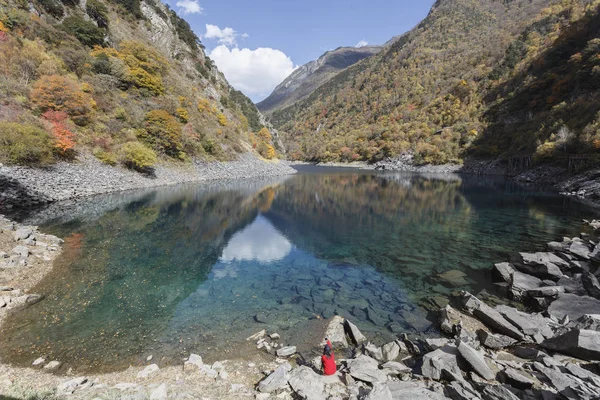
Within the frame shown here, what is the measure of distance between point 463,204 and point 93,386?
40297 millimetres

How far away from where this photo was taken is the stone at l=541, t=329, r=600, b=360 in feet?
24.9

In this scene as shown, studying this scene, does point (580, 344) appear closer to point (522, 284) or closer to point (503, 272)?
point (522, 284)

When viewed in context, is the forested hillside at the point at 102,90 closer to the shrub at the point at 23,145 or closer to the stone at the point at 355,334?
the shrub at the point at 23,145

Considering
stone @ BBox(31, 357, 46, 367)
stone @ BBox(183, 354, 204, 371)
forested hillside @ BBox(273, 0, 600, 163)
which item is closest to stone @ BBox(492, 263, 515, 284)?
stone @ BBox(183, 354, 204, 371)

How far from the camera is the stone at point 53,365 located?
804cm

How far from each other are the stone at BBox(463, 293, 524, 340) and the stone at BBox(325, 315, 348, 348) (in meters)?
5.20

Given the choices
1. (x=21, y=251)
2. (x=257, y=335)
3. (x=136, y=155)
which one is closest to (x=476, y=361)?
(x=257, y=335)

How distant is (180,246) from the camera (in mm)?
20125

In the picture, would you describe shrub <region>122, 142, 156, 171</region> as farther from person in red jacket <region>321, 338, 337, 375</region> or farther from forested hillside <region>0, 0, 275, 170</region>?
person in red jacket <region>321, 338, 337, 375</region>

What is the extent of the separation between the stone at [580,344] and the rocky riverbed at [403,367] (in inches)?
1.1

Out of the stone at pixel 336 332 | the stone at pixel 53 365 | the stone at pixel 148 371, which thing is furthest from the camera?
the stone at pixel 336 332

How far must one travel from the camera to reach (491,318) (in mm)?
10211

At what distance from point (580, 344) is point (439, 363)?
3.87 metres

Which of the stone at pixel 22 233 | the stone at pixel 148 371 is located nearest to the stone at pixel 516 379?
the stone at pixel 148 371
